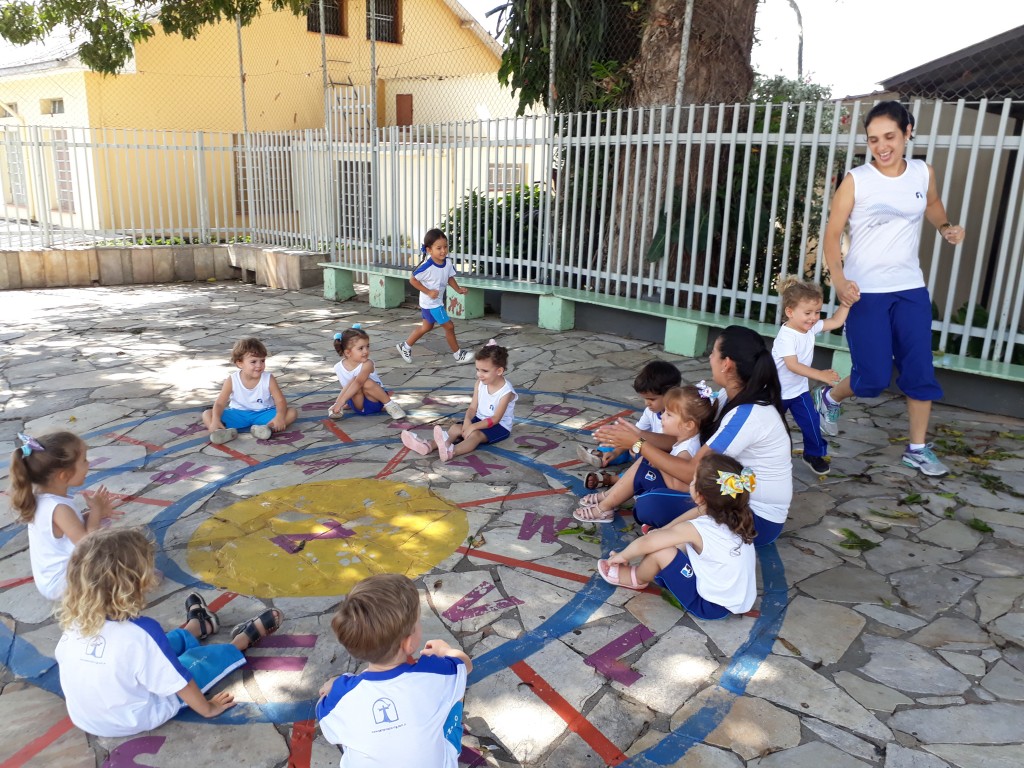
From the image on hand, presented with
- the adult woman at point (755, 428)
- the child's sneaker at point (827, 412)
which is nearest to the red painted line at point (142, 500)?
the adult woman at point (755, 428)

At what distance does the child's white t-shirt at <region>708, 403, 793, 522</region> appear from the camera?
3.59m

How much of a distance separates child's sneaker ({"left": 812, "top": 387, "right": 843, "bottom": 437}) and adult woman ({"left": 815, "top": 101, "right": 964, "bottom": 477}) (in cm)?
67

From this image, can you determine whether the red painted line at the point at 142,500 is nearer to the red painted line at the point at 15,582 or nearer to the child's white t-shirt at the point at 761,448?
the red painted line at the point at 15,582

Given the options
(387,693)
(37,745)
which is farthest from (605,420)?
(37,745)

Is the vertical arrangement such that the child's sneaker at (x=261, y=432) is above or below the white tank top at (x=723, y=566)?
below

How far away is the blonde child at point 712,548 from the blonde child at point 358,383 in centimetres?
301

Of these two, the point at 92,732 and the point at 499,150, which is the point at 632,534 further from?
the point at 499,150

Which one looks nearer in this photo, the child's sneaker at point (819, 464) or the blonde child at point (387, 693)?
the blonde child at point (387, 693)

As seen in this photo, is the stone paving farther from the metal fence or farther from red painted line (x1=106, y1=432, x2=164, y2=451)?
the metal fence

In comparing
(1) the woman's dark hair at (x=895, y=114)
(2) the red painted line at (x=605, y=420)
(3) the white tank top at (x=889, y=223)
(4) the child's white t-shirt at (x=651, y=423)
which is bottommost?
(2) the red painted line at (x=605, y=420)

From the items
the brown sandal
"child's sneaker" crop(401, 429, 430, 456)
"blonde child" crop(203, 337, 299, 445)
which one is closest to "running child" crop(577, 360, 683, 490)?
the brown sandal

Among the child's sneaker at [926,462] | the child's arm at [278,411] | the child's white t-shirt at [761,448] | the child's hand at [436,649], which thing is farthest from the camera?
the child's arm at [278,411]

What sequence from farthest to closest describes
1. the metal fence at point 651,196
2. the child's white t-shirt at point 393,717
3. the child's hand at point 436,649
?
the metal fence at point 651,196
the child's hand at point 436,649
the child's white t-shirt at point 393,717

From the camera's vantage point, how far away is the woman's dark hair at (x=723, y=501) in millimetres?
3205
